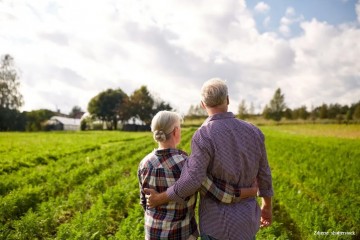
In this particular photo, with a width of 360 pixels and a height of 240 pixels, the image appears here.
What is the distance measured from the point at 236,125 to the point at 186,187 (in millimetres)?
660

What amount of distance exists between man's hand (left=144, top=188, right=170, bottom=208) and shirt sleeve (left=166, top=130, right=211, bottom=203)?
0.17m

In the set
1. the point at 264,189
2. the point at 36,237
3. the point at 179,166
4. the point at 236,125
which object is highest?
the point at 236,125

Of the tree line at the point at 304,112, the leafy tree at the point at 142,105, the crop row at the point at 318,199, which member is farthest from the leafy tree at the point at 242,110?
the crop row at the point at 318,199

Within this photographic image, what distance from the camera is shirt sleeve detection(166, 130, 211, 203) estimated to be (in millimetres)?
2545

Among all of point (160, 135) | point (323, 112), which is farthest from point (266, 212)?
point (323, 112)

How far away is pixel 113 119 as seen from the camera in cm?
8181

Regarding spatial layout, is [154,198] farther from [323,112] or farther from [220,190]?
[323,112]

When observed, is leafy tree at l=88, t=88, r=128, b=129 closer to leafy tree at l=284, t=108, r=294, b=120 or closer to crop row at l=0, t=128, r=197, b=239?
leafy tree at l=284, t=108, r=294, b=120

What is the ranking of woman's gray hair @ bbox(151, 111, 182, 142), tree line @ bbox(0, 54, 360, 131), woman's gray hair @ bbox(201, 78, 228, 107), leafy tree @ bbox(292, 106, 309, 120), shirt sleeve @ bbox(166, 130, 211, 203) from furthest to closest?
leafy tree @ bbox(292, 106, 309, 120)
tree line @ bbox(0, 54, 360, 131)
woman's gray hair @ bbox(151, 111, 182, 142)
woman's gray hair @ bbox(201, 78, 228, 107)
shirt sleeve @ bbox(166, 130, 211, 203)

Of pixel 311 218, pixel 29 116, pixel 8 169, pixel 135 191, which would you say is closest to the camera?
pixel 311 218

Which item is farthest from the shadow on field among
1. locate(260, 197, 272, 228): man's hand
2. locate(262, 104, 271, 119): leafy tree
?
locate(262, 104, 271, 119): leafy tree

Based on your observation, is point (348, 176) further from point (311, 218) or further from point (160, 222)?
point (160, 222)

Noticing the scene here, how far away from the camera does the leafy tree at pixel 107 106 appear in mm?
79750

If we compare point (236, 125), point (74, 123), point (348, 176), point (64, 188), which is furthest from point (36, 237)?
point (74, 123)
